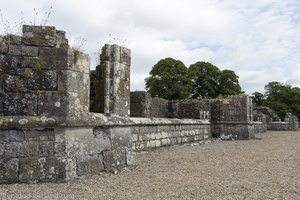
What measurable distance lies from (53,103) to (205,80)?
1451 inches

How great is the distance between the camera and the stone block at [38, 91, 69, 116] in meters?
5.41

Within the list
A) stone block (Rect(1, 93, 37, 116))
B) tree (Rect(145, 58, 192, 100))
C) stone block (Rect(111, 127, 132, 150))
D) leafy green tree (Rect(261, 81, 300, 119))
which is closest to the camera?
stone block (Rect(1, 93, 37, 116))

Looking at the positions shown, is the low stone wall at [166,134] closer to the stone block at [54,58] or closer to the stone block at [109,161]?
the stone block at [109,161]

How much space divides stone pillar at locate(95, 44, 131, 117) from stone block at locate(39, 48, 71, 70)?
192cm

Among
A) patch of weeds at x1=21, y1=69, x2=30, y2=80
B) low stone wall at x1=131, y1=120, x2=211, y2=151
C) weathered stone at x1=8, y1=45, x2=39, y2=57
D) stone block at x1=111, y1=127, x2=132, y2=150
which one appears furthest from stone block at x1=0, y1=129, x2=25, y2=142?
low stone wall at x1=131, y1=120, x2=211, y2=151

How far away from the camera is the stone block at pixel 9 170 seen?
5.01m

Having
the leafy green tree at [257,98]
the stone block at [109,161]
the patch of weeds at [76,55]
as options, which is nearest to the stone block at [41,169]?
the stone block at [109,161]

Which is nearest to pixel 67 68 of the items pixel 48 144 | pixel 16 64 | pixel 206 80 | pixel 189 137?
pixel 16 64

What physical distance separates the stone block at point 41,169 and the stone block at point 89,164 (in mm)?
356

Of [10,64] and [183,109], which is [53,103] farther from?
[183,109]

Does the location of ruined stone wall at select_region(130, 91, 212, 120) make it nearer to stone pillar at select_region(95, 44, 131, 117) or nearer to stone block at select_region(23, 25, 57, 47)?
stone pillar at select_region(95, 44, 131, 117)

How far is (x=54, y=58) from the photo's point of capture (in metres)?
5.53

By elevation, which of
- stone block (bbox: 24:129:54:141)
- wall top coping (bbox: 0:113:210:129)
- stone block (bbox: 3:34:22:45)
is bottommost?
stone block (bbox: 24:129:54:141)

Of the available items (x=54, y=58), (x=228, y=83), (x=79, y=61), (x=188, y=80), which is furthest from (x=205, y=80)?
(x=54, y=58)
